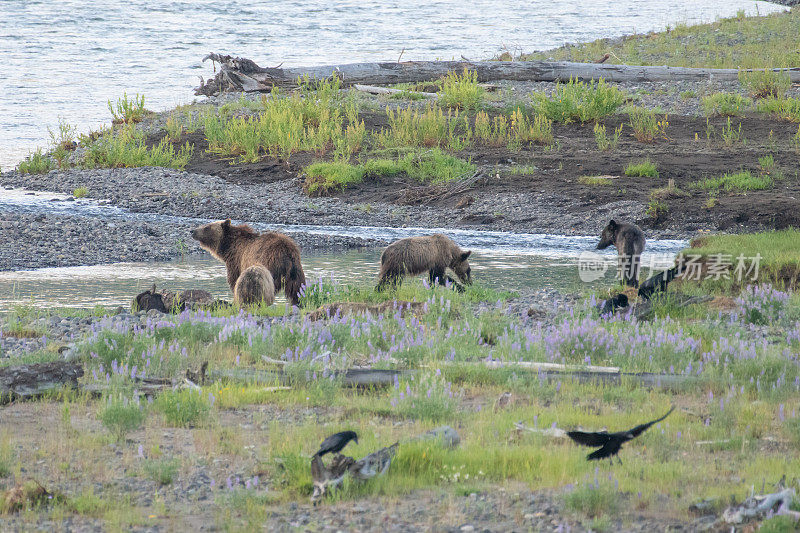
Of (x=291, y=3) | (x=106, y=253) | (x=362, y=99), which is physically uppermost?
(x=291, y=3)

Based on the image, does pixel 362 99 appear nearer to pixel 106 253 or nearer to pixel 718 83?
pixel 718 83

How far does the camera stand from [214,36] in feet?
164

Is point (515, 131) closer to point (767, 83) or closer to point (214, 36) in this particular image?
point (767, 83)

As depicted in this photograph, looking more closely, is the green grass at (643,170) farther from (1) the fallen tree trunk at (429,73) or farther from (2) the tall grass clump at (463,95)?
(1) the fallen tree trunk at (429,73)

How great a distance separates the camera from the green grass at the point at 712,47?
29.8 meters

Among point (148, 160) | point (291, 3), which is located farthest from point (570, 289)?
point (291, 3)

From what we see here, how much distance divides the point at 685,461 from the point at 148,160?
19.7 m

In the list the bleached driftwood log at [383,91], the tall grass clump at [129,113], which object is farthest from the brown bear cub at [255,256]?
the tall grass clump at [129,113]

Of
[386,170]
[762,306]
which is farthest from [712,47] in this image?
[762,306]

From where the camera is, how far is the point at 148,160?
74.8 ft

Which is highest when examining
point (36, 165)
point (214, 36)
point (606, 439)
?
point (214, 36)

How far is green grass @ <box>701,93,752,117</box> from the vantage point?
23.4 m

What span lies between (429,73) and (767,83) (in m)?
9.41

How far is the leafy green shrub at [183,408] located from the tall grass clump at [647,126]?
1748 centimetres
